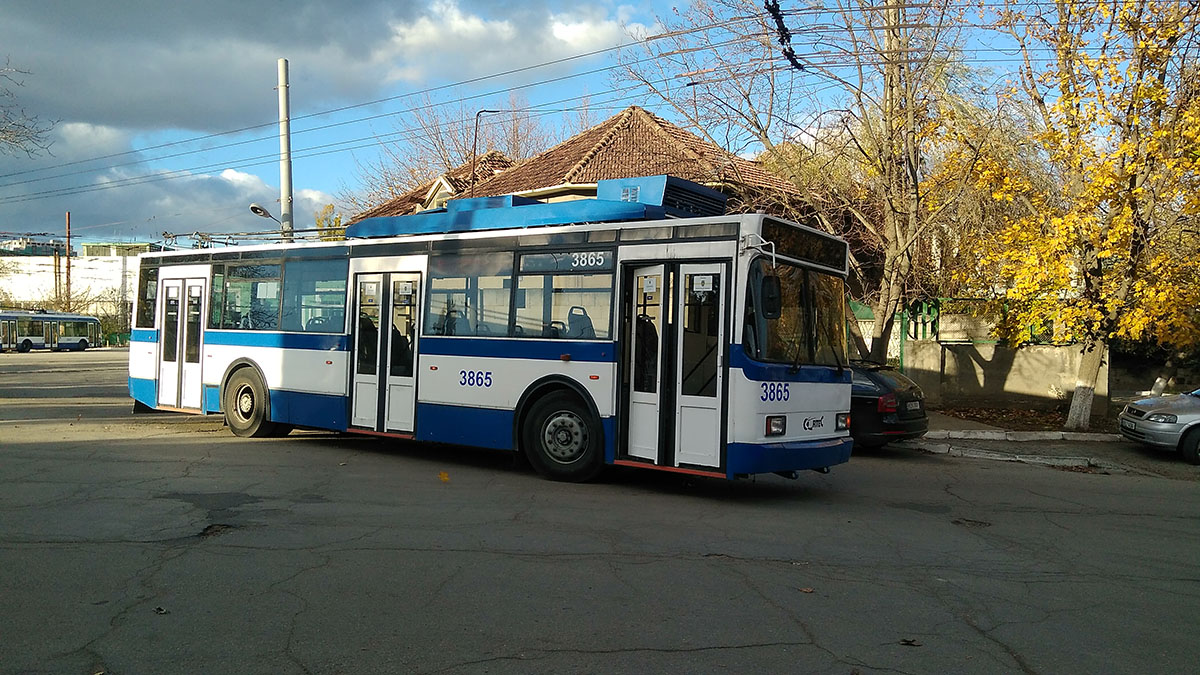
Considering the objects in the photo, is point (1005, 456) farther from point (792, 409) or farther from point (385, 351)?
point (385, 351)

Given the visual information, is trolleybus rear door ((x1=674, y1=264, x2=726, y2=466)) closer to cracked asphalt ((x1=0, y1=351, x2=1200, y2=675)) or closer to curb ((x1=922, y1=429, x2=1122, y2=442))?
cracked asphalt ((x1=0, y1=351, x2=1200, y2=675))

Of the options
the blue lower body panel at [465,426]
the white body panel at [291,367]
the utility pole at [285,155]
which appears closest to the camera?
the blue lower body panel at [465,426]

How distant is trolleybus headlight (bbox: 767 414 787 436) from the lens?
9.52 metres

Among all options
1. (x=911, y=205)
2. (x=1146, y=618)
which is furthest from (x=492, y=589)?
(x=911, y=205)

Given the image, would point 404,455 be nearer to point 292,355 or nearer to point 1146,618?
point 292,355

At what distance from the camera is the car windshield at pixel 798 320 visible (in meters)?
9.51

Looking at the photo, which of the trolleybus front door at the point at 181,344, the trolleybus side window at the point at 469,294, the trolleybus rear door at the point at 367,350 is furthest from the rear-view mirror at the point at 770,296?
the trolleybus front door at the point at 181,344

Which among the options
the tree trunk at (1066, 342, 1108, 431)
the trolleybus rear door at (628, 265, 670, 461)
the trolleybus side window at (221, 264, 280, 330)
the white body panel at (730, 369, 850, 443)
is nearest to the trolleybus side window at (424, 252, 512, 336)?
the trolleybus rear door at (628, 265, 670, 461)

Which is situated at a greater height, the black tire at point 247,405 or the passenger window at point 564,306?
the passenger window at point 564,306

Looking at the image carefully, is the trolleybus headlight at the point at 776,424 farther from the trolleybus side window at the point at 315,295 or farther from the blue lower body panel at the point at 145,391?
the blue lower body panel at the point at 145,391

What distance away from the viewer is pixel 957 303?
2272 cm

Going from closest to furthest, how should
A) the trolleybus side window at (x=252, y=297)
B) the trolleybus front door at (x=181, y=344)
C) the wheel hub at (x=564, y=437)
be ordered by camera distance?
the wheel hub at (x=564, y=437) < the trolleybus side window at (x=252, y=297) < the trolleybus front door at (x=181, y=344)

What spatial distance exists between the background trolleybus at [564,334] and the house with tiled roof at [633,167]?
27.0 ft

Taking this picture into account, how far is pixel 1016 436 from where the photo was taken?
16.9 m
